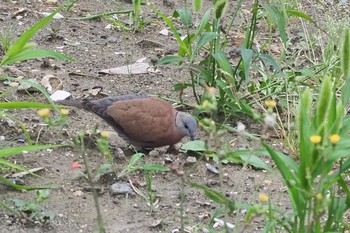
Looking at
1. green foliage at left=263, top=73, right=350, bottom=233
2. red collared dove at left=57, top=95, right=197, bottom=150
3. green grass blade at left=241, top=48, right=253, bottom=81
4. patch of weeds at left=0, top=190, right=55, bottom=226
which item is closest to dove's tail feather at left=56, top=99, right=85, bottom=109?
red collared dove at left=57, top=95, right=197, bottom=150

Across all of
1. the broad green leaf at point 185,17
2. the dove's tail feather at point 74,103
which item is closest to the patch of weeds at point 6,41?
the dove's tail feather at point 74,103

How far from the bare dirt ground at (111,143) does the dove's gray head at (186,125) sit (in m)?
0.15

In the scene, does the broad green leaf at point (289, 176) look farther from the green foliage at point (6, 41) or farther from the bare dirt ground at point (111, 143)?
the green foliage at point (6, 41)

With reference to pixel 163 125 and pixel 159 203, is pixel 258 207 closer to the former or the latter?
pixel 159 203

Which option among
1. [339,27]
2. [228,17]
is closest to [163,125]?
[339,27]

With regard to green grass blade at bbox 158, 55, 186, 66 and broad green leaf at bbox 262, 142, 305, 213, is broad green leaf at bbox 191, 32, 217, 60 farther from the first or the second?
broad green leaf at bbox 262, 142, 305, 213

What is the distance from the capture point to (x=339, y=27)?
5328 mm

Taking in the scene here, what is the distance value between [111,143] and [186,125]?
1.53ft

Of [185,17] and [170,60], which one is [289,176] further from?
[185,17]

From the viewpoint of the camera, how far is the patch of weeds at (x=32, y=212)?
3.28 meters

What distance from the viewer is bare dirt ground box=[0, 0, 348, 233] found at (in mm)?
3465

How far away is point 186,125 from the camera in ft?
13.4

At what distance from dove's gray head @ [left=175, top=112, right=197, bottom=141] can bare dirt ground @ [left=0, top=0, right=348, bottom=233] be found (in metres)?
0.15

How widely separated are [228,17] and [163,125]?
2162 mm
